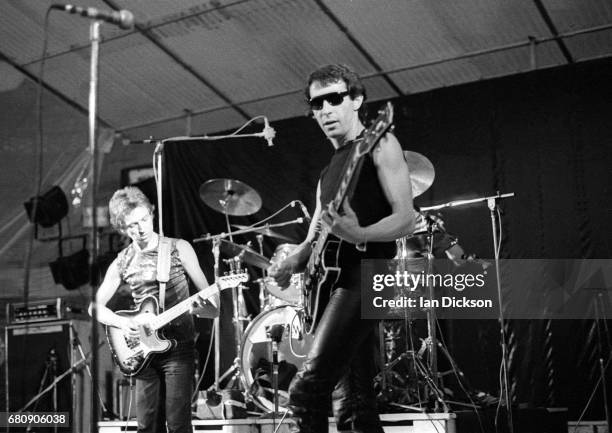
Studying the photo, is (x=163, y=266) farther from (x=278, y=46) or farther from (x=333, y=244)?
(x=278, y=46)

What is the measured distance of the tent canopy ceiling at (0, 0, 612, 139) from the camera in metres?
6.83

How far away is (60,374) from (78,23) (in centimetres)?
348

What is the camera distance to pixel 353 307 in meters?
2.97

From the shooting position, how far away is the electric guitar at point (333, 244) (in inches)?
120

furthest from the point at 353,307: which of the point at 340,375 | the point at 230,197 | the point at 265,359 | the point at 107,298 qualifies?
the point at 230,197

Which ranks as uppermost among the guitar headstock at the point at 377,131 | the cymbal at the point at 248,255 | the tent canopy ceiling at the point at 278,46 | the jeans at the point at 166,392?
the tent canopy ceiling at the point at 278,46

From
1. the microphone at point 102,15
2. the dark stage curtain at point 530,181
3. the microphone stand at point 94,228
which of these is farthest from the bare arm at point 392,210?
the dark stage curtain at point 530,181

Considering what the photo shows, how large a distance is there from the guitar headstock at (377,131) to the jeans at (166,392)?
2.21 metres

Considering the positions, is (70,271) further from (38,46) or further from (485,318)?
(485,318)

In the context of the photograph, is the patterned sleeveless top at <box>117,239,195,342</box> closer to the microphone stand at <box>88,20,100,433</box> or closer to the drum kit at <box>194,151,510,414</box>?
the drum kit at <box>194,151,510,414</box>

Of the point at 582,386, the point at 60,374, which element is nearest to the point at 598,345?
the point at 582,386

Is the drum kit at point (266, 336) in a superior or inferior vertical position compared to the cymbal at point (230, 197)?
inferior

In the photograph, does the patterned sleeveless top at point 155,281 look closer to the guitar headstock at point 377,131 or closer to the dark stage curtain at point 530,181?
the guitar headstock at point 377,131

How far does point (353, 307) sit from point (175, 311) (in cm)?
224
